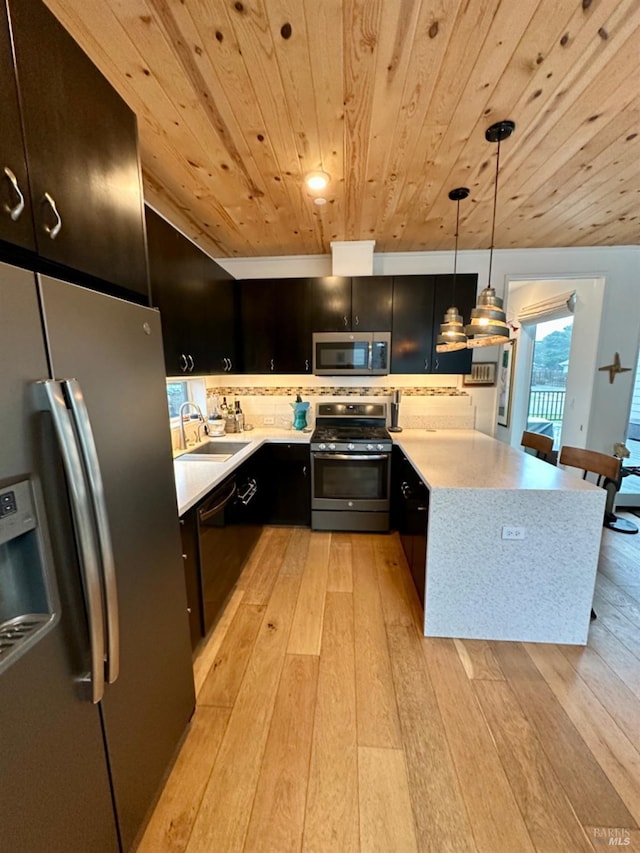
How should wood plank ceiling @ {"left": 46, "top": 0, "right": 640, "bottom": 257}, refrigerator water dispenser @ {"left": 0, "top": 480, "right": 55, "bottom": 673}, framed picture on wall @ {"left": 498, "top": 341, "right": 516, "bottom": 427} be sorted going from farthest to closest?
1. framed picture on wall @ {"left": 498, "top": 341, "right": 516, "bottom": 427}
2. wood plank ceiling @ {"left": 46, "top": 0, "right": 640, "bottom": 257}
3. refrigerator water dispenser @ {"left": 0, "top": 480, "right": 55, "bottom": 673}

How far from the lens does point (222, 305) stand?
113 inches

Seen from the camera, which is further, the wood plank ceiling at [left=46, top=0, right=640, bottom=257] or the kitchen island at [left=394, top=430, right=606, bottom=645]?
the kitchen island at [left=394, top=430, right=606, bottom=645]

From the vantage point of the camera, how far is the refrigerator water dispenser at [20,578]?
66 centimetres

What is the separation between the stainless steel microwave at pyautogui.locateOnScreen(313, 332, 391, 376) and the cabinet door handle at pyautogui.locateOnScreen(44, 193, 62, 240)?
8.01ft

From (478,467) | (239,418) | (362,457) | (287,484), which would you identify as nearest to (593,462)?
(478,467)

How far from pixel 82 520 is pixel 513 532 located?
1.92 metres

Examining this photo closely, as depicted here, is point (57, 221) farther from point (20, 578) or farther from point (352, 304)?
point (352, 304)

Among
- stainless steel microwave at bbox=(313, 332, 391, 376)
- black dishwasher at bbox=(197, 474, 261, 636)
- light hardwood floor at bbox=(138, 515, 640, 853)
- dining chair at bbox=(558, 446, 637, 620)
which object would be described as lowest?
light hardwood floor at bbox=(138, 515, 640, 853)

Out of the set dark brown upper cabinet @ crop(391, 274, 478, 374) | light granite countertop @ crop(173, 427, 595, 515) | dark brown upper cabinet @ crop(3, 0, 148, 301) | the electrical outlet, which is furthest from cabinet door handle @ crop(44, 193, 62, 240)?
dark brown upper cabinet @ crop(391, 274, 478, 374)

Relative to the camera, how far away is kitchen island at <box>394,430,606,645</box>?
1770 mm

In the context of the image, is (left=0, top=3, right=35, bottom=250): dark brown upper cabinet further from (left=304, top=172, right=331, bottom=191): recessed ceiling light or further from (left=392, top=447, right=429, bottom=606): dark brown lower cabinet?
Answer: (left=392, top=447, right=429, bottom=606): dark brown lower cabinet

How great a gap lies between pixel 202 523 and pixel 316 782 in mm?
1139

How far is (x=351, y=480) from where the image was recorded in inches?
120

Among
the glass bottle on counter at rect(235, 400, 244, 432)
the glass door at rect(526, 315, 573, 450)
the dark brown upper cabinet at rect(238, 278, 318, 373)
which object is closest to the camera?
the dark brown upper cabinet at rect(238, 278, 318, 373)
